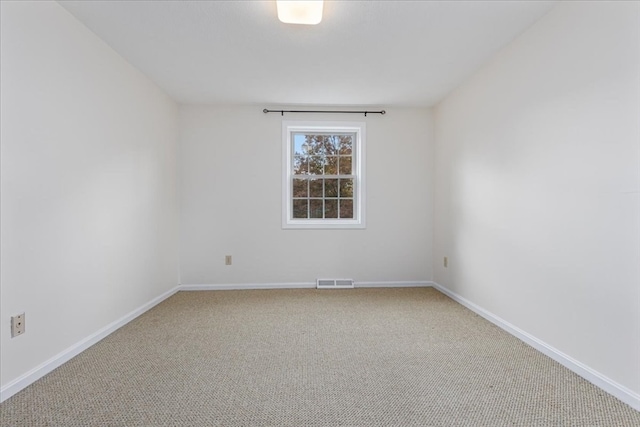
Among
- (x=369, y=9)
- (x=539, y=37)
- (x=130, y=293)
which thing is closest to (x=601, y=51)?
(x=539, y=37)

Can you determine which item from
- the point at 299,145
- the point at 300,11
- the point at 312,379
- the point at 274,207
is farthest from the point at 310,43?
the point at 312,379

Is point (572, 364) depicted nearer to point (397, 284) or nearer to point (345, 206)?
point (397, 284)

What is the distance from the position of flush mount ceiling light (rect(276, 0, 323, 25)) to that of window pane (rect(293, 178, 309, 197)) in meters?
2.31

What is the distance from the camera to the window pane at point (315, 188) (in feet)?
14.0

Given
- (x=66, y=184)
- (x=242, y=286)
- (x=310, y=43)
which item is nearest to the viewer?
(x=66, y=184)

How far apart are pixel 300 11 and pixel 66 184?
183 centimetres

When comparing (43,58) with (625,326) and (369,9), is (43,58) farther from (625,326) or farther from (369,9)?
(625,326)

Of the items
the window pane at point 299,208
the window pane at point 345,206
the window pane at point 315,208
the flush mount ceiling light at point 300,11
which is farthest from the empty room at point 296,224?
the window pane at point 345,206

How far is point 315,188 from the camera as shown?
14.1ft

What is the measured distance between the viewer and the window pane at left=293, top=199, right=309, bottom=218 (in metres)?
4.25

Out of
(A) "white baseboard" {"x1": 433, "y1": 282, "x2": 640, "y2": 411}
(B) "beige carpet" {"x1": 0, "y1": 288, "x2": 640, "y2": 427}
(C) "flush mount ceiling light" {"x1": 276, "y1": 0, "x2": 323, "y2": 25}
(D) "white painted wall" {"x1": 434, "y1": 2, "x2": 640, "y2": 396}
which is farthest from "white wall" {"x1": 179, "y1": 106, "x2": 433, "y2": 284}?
(C) "flush mount ceiling light" {"x1": 276, "y1": 0, "x2": 323, "y2": 25}

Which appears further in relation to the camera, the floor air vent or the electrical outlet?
the floor air vent

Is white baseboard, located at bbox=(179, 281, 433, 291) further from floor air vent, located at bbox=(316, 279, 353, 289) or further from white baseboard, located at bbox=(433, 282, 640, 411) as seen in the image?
white baseboard, located at bbox=(433, 282, 640, 411)

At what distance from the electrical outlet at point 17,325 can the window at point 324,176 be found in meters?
2.74
